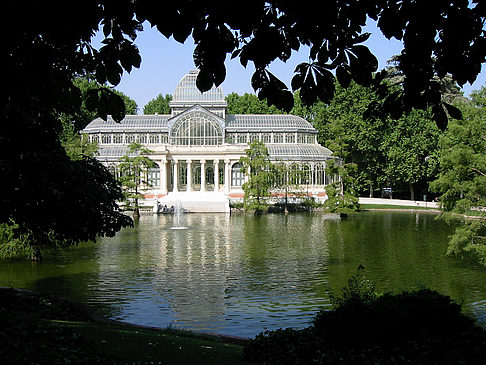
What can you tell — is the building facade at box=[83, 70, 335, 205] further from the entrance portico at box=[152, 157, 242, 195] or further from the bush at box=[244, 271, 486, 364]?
the bush at box=[244, 271, 486, 364]

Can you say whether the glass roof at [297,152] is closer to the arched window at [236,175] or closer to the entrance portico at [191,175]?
the arched window at [236,175]

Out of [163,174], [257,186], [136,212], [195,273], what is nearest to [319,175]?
[257,186]

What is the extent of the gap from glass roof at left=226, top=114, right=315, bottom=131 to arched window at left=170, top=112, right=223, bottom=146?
1561 mm

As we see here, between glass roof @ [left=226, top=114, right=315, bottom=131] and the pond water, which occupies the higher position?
glass roof @ [left=226, top=114, right=315, bottom=131]

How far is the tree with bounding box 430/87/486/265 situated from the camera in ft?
60.5

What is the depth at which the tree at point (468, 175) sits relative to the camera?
60.5 ft

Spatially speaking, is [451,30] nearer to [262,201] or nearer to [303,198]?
[262,201]

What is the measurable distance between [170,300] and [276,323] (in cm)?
350

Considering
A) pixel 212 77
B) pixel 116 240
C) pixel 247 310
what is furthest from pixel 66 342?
pixel 116 240

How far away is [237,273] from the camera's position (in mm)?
17750

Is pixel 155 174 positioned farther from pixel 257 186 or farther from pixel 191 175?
pixel 257 186

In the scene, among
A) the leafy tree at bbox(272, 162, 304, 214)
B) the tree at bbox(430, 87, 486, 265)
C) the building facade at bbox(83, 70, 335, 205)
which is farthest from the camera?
the building facade at bbox(83, 70, 335, 205)

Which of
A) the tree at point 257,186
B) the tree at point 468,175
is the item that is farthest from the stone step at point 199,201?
the tree at point 468,175

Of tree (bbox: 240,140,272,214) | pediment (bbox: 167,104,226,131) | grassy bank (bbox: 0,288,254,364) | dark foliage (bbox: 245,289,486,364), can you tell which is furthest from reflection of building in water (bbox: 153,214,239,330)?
pediment (bbox: 167,104,226,131)
